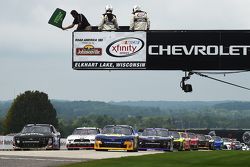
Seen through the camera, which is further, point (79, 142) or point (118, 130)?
point (79, 142)

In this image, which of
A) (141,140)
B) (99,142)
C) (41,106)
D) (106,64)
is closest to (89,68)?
(106,64)

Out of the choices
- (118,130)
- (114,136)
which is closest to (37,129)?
(118,130)

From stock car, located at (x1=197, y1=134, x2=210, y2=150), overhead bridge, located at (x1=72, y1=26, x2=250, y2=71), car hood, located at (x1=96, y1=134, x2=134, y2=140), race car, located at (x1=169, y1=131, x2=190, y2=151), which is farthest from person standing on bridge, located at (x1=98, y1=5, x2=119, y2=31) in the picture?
stock car, located at (x1=197, y1=134, x2=210, y2=150)

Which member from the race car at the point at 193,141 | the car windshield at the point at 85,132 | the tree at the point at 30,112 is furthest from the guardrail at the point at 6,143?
the tree at the point at 30,112

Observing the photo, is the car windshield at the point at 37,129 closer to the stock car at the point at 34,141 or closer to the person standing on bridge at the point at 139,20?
the stock car at the point at 34,141

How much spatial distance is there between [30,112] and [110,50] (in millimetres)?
100158

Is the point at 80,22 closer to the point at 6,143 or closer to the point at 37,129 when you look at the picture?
the point at 37,129

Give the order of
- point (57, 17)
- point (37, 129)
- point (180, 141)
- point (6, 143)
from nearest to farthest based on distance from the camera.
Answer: point (57, 17), point (37, 129), point (180, 141), point (6, 143)

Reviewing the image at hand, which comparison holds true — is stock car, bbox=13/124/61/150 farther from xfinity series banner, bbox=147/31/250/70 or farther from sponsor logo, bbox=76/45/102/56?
Result: xfinity series banner, bbox=147/31/250/70

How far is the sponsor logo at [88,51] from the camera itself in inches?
816

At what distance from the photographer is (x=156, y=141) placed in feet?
124

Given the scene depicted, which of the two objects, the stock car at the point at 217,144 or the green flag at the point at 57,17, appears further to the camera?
the stock car at the point at 217,144

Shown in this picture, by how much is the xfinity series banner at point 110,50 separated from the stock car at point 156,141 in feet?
57.2

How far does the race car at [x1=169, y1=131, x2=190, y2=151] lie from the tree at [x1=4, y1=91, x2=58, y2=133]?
76.2 meters
